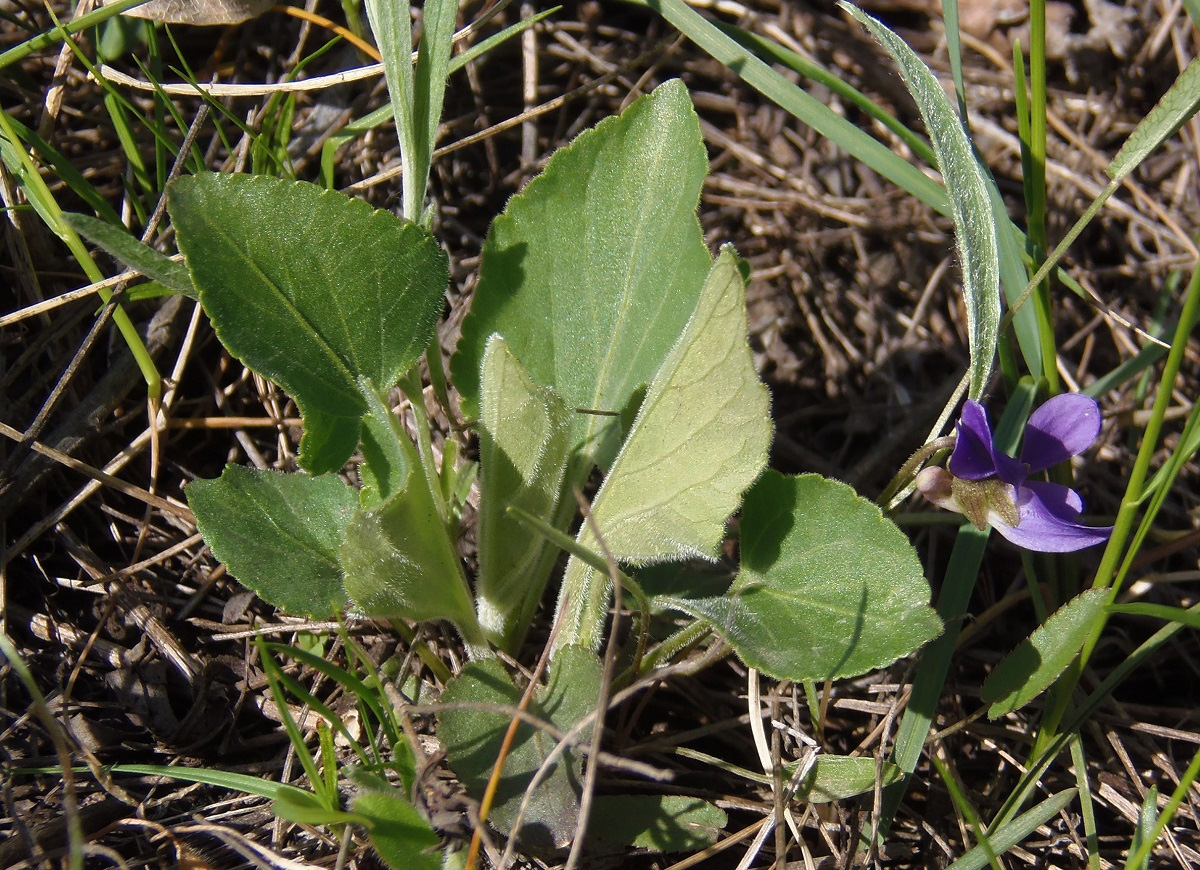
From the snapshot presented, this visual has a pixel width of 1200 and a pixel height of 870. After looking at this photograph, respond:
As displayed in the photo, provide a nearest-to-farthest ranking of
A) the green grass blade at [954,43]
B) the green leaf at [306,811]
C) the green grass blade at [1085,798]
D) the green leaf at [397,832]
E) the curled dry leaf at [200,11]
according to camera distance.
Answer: the green leaf at [306,811]
the green leaf at [397,832]
the green grass blade at [1085,798]
the green grass blade at [954,43]
the curled dry leaf at [200,11]

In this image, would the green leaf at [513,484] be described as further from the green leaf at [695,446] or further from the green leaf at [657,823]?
the green leaf at [657,823]

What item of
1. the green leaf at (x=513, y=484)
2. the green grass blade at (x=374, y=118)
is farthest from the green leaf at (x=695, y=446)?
the green grass blade at (x=374, y=118)

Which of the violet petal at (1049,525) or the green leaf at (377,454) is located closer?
the violet petal at (1049,525)

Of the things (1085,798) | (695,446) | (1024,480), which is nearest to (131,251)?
(695,446)

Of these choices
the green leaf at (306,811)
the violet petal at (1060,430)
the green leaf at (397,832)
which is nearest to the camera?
the green leaf at (306,811)

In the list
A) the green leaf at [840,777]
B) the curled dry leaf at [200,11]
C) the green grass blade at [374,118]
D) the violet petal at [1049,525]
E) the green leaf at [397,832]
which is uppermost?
the curled dry leaf at [200,11]

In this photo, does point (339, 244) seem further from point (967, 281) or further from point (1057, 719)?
point (1057, 719)

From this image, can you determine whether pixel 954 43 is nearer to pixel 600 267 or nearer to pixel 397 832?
pixel 600 267
